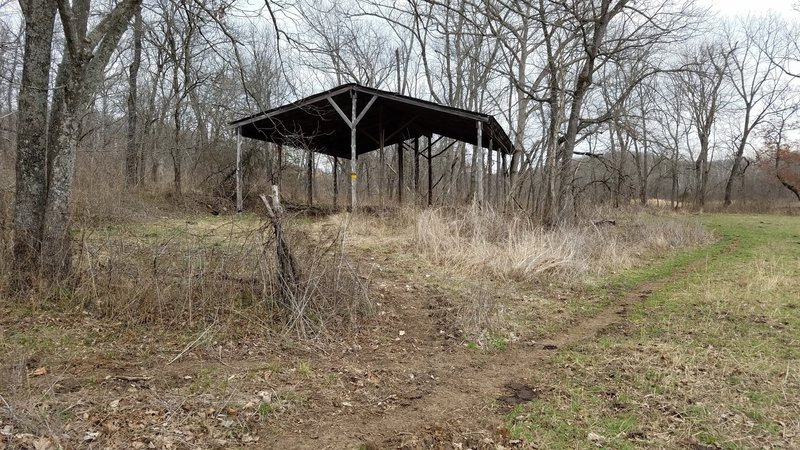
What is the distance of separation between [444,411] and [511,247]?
510 cm

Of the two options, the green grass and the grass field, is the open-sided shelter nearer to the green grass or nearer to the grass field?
the grass field

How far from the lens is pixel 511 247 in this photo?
26.6 feet

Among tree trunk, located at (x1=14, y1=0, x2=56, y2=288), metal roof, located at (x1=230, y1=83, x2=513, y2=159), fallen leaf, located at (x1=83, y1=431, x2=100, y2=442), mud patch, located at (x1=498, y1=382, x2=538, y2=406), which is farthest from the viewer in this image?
metal roof, located at (x1=230, y1=83, x2=513, y2=159)

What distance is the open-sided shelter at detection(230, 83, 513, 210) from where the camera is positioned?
1212 cm

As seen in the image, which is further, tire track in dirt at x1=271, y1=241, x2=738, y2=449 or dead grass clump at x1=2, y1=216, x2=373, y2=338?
dead grass clump at x1=2, y1=216, x2=373, y2=338

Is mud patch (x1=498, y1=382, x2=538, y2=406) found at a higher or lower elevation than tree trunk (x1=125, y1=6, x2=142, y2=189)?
lower

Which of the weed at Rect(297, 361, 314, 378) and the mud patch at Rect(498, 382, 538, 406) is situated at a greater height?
the weed at Rect(297, 361, 314, 378)

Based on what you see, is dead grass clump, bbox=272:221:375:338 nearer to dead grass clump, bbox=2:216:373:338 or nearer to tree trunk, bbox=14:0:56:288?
dead grass clump, bbox=2:216:373:338

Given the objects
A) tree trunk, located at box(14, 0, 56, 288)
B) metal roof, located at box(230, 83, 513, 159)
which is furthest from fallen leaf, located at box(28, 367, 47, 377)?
metal roof, located at box(230, 83, 513, 159)

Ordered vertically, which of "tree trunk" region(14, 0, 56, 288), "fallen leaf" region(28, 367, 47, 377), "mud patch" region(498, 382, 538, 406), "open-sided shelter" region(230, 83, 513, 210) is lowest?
"mud patch" region(498, 382, 538, 406)

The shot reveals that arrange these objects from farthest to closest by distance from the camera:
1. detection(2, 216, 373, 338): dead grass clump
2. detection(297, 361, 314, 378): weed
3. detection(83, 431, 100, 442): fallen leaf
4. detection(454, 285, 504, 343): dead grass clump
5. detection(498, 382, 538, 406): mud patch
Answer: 1. detection(454, 285, 504, 343): dead grass clump
2. detection(2, 216, 373, 338): dead grass clump
3. detection(297, 361, 314, 378): weed
4. detection(498, 382, 538, 406): mud patch
5. detection(83, 431, 100, 442): fallen leaf

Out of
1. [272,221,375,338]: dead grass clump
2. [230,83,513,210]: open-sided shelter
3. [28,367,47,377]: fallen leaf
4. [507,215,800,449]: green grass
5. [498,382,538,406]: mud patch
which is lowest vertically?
[498,382,538,406]: mud patch

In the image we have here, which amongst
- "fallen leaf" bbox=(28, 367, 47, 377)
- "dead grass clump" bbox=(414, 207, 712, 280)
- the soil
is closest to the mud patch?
the soil

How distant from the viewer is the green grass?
2.98m
